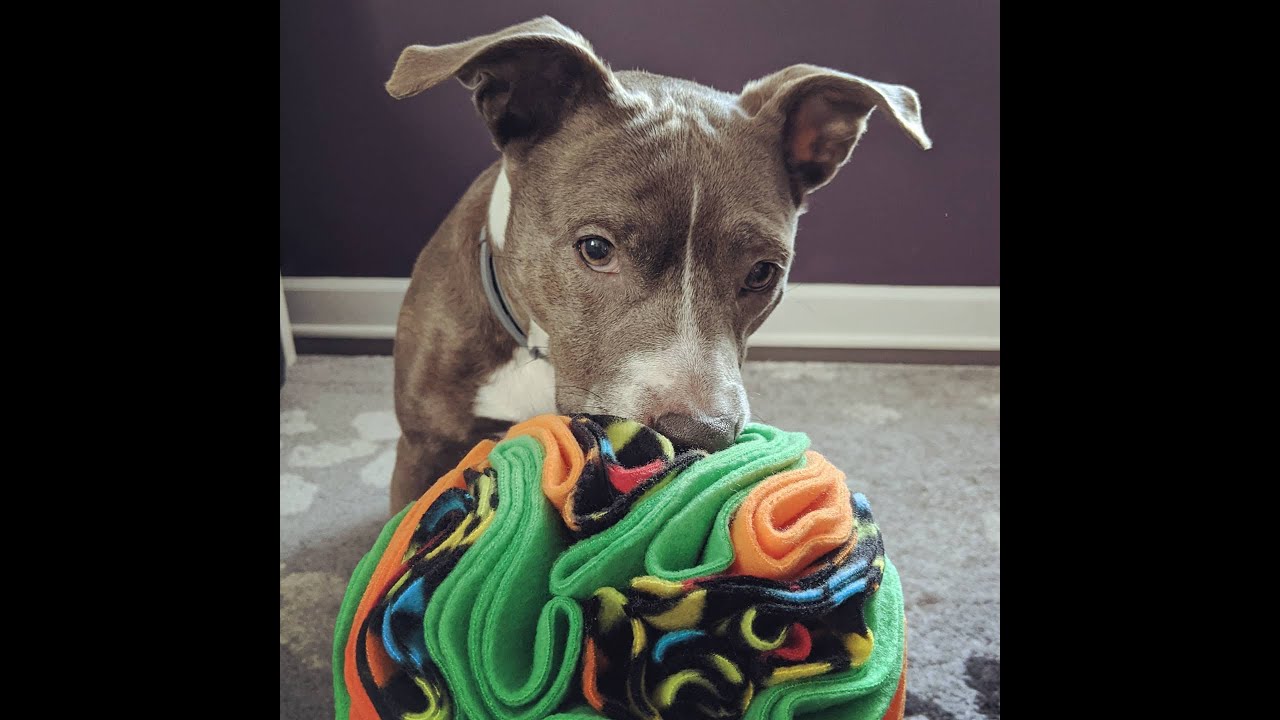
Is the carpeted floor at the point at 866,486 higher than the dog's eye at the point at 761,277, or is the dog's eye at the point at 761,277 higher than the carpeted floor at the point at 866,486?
the dog's eye at the point at 761,277

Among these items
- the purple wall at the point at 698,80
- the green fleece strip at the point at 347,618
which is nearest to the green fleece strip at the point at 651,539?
the green fleece strip at the point at 347,618

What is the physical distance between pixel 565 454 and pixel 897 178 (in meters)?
1.98

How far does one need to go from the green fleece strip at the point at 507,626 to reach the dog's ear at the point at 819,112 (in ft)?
2.66

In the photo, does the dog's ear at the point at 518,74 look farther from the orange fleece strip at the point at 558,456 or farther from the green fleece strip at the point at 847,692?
the green fleece strip at the point at 847,692

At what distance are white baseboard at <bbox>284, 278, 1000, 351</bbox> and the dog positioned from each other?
1231 millimetres

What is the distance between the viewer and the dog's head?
1.25 m

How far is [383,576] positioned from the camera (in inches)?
39.5

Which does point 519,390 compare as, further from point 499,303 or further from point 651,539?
point 651,539

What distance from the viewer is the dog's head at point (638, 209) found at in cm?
125

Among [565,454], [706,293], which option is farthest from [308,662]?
[706,293]
